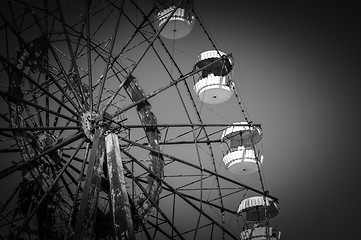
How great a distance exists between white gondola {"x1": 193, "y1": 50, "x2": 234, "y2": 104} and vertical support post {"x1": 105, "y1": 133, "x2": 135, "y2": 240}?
5.54 metres

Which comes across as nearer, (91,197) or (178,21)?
(91,197)

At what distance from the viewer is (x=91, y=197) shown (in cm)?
891

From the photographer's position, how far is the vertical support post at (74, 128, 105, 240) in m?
8.45

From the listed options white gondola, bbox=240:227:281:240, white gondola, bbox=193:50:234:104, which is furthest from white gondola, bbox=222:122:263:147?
white gondola, bbox=240:227:281:240

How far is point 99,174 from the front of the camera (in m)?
9.39

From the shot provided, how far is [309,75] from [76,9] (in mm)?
8360

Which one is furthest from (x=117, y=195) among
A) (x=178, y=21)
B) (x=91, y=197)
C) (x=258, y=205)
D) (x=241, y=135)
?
(x=241, y=135)

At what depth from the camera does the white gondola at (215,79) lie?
15.1m

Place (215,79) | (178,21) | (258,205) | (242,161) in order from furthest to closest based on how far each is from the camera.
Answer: (258,205) → (242,161) → (215,79) → (178,21)

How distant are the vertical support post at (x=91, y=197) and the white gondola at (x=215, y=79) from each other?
5.81 meters

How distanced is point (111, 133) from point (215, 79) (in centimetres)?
550

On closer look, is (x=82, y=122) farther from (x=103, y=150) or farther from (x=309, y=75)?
(x=309, y=75)

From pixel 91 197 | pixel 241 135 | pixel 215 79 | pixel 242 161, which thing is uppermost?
pixel 215 79

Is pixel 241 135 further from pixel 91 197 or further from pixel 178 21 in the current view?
pixel 91 197
